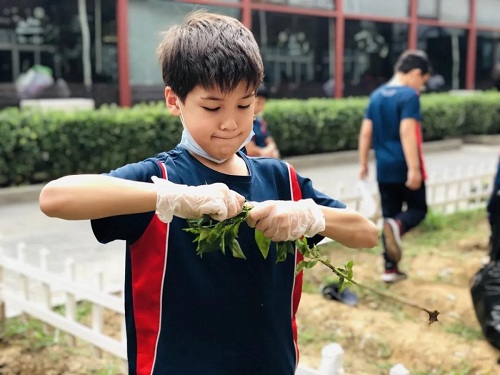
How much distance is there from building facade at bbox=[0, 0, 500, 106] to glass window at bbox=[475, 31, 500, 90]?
29 millimetres

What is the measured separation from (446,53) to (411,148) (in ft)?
46.4

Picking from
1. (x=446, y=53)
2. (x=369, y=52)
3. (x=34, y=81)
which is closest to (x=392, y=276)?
(x=34, y=81)

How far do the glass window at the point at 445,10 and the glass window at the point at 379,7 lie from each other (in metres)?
0.55

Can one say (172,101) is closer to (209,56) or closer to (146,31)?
(209,56)

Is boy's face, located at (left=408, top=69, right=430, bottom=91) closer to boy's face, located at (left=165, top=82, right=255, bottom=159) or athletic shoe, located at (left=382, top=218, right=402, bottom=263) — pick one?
athletic shoe, located at (left=382, top=218, right=402, bottom=263)

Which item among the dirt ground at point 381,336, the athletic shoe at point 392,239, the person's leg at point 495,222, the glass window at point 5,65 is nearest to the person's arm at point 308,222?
the dirt ground at point 381,336

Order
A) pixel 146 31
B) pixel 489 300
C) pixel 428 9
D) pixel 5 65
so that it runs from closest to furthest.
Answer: pixel 489 300 → pixel 5 65 → pixel 146 31 → pixel 428 9

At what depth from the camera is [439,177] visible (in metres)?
7.39

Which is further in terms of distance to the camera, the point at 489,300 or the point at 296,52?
the point at 296,52

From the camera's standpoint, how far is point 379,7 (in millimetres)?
15484

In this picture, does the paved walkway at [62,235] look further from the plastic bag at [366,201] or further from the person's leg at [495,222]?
the person's leg at [495,222]

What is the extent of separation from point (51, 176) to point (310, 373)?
6852 mm

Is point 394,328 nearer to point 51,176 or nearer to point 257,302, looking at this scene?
point 257,302

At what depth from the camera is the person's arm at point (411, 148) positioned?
454 centimetres
